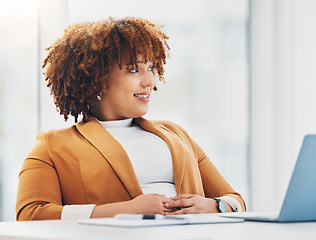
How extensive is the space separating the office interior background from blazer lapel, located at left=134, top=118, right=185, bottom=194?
4.58 feet

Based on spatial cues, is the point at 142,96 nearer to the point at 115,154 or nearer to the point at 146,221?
the point at 115,154

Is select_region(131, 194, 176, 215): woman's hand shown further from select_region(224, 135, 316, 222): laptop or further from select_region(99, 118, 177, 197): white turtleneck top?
select_region(224, 135, 316, 222): laptop

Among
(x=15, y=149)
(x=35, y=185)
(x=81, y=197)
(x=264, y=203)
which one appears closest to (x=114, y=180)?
(x=81, y=197)

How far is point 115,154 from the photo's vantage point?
1557 millimetres

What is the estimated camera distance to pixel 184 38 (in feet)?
10.8

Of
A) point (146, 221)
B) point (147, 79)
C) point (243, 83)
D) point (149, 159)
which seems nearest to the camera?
point (146, 221)

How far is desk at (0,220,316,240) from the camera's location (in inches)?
28.5

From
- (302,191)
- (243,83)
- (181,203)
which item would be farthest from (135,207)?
(243,83)

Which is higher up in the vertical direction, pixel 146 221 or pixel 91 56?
pixel 91 56

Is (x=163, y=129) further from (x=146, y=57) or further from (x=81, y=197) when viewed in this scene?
(x=81, y=197)

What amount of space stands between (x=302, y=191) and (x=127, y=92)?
35.6 inches

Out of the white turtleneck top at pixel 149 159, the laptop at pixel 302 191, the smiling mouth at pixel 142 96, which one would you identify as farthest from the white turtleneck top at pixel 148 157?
the laptop at pixel 302 191

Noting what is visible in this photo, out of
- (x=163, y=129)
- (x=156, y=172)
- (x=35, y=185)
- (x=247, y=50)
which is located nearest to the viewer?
(x=35, y=185)

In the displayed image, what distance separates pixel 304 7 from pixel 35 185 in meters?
2.53
